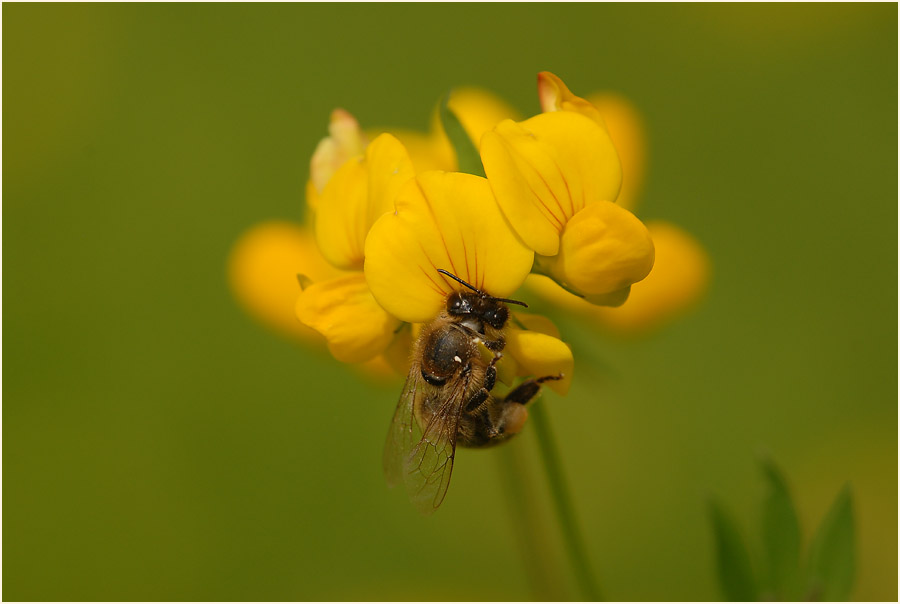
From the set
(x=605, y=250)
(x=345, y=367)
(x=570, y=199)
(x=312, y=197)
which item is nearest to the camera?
(x=605, y=250)

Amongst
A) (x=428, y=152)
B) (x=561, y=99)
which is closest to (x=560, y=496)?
(x=561, y=99)

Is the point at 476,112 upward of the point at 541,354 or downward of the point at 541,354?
upward

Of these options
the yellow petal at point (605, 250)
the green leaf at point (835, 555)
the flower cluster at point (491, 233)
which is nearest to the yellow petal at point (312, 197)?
the flower cluster at point (491, 233)

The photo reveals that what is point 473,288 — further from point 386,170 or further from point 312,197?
point 312,197

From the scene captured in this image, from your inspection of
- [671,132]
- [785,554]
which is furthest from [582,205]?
[671,132]

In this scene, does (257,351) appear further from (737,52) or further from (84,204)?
(737,52)

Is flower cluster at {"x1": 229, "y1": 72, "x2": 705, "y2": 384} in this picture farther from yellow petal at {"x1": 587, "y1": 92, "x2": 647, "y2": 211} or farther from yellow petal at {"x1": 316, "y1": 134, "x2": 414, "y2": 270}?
yellow petal at {"x1": 587, "y1": 92, "x2": 647, "y2": 211}

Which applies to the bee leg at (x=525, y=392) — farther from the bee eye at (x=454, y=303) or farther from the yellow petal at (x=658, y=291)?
the yellow petal at (x=658, y=291)
